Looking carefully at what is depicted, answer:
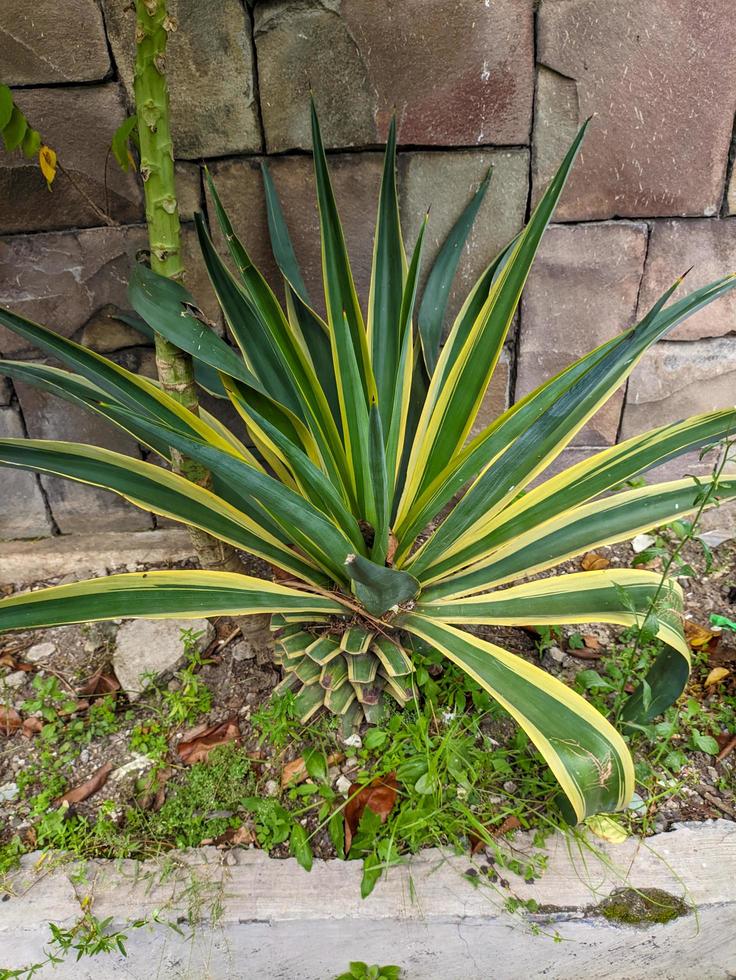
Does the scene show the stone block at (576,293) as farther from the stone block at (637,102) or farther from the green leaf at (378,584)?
the green leaf at (378,584)

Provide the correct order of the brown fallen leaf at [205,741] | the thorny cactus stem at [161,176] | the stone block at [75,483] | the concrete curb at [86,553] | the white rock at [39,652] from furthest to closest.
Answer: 1. the concrete curb at [86,553]
2. the stone block at [75,483]
3. the white rock at [39,652]
4. the brown fallen leaf at [205,741]
5. the thorny cactus stem at [161,176]

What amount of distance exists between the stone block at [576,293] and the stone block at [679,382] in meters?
0.15

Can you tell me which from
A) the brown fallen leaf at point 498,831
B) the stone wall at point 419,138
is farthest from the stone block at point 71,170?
the brown fallen leaf at point 498,831

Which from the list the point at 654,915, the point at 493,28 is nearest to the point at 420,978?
the point at 654,915

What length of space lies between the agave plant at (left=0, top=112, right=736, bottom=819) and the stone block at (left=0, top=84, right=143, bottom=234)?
0.35 meters

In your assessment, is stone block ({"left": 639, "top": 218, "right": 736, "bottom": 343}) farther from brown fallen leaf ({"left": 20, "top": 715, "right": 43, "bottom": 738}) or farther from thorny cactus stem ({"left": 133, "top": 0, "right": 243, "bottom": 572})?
brown fallen leaf ({"left": 20, "top": 715, "right": 43, "bottom": 738})

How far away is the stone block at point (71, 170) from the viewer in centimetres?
133

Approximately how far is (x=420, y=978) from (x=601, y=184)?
5.06ft

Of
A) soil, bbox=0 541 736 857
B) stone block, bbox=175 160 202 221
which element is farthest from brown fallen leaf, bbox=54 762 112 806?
stone block, bbox=175 160 202 221

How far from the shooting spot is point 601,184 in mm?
1410

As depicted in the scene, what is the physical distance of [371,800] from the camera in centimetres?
114

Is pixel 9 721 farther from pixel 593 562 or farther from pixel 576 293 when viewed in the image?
pixel 576 293

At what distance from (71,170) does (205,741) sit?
121 cm

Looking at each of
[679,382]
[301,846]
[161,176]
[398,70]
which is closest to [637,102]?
[398,70]
